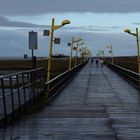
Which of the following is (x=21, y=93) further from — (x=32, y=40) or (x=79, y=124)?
(x=32, y=40)

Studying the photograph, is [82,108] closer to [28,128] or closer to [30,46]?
[30,46]

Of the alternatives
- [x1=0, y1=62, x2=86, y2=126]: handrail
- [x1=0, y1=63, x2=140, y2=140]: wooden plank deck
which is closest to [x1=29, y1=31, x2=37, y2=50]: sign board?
[x1=0, y1=62, x2=86, y2=126]: handrail

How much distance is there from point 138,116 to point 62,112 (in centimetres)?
297

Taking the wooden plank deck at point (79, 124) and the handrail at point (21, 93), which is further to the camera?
the handrail at point (21, 93)

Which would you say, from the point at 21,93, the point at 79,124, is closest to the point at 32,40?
the point at 21,93

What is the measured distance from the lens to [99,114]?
17.1 m

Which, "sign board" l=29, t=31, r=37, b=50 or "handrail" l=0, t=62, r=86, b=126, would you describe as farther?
"sign board" l=29, t=31, r=37, b=50

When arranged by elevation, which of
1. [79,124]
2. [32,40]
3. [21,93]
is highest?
[32,40]

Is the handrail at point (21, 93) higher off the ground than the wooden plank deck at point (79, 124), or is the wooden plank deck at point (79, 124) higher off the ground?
the handrail at point (21, 93)

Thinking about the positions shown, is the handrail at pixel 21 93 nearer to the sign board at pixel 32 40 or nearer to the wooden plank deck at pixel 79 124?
the wooden plank deck at pixel 79 124

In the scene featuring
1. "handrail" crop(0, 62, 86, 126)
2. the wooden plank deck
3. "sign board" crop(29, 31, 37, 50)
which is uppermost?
"sign board" crop(29, 31, 37, 50)

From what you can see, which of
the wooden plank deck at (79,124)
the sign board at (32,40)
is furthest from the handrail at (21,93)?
the sign board at (32,40)

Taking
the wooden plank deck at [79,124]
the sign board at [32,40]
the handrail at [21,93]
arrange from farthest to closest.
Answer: the sign board at [32,40], the handrail at [21,93], the wooden plank deck at [79,124]

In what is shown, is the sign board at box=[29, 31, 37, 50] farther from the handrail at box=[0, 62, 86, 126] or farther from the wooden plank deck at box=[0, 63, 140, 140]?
the wooden plank deck at box=[0, 63, 140, 140]
